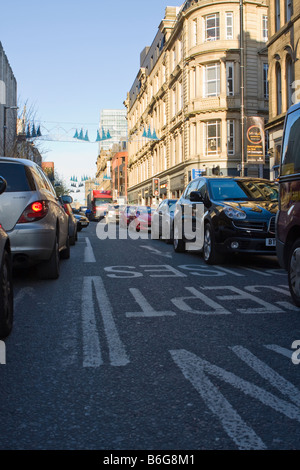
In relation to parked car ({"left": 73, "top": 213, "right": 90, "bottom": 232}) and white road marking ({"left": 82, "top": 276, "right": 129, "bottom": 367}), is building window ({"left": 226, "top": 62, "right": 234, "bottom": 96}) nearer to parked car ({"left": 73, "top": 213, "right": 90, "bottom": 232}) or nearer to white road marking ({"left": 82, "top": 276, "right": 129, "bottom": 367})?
parked car ({"left": 73, "top": 213, "right": 90, "bottom": 232})

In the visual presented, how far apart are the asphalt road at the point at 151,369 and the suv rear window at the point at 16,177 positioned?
1414 mm

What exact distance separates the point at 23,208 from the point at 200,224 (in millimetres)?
4707

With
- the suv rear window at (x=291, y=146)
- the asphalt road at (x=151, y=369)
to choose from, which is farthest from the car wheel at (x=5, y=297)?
the suv rear window at (x=291, y=146)

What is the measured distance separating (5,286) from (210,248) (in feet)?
19.8

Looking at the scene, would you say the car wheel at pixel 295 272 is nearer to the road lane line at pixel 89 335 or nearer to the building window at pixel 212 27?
the road lane line at pixel 89 335

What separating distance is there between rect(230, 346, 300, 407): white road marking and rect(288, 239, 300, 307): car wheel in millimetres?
1878

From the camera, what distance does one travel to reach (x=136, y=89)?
238 ft

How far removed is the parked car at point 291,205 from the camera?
229 inches

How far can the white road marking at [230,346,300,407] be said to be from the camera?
10.4 feet

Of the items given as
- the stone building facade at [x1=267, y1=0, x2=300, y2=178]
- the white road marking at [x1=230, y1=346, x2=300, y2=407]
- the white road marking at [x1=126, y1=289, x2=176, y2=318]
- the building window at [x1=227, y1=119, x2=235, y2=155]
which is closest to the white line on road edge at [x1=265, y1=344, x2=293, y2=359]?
the white road marking at [x1=230, y1=346, x2=300, y2=407]

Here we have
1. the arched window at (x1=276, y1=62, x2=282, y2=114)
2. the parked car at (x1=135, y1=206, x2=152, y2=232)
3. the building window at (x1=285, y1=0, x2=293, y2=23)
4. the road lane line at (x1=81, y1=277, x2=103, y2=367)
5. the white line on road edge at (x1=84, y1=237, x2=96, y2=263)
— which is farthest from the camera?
the arched window at (x1=276, y1=62, x2=282, y2=114)

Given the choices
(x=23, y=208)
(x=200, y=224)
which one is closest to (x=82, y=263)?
(x=200, y=224)

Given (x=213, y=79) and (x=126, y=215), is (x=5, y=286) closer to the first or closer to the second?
(x=126, y=215)
